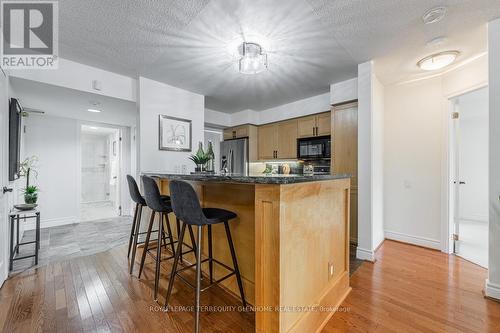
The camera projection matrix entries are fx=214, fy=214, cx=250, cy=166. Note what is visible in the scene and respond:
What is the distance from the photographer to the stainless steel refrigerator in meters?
4.91

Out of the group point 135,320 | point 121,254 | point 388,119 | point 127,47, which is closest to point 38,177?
point 121,254

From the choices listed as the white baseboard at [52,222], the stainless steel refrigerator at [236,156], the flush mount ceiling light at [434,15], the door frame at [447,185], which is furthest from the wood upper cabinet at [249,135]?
the white baseboard at [52,222]

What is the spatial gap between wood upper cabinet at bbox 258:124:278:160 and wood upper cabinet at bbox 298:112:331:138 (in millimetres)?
669

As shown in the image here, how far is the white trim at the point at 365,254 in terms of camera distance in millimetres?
2723

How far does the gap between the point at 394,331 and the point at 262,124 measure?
13.9ft

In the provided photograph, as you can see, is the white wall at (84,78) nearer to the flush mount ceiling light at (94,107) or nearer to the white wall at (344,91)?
→ the flush mount ceiling light at (94,107)

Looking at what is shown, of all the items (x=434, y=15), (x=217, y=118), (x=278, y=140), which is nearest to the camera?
(x=434, y=15)

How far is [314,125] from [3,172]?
14.0 feet

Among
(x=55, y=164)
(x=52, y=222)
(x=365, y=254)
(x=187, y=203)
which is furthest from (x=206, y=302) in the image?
(x=55, y=164)

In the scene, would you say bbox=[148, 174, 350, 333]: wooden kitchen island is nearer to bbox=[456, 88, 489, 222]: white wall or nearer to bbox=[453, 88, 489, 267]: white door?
bbox=[453, 88, 489, 267]: white door

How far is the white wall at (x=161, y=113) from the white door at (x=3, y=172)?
132cm

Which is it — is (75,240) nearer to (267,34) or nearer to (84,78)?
(84,78)

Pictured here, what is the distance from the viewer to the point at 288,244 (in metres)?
1.32

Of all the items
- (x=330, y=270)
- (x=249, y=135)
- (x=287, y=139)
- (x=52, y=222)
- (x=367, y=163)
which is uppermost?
(x=249, y=135)
